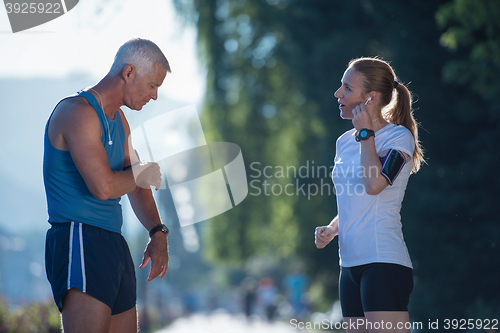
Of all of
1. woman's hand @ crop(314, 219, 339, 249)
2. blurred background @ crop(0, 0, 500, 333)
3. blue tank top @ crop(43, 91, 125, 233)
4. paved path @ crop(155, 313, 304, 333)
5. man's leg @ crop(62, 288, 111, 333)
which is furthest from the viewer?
paved path @ crop(155, 313, 304, 333)

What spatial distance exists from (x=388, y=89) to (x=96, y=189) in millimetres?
1432

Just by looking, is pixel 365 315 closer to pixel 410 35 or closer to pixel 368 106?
pixel 368 106

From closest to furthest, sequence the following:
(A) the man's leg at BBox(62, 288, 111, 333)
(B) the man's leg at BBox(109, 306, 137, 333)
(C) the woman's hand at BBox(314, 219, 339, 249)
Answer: (A) the man's leg at BBox(62, 288, 111, 333) → (B) the man's leg at BBox(109, 306, 137, 333) → (C) the woman's hand at BBox(314, 219, 339, 249)

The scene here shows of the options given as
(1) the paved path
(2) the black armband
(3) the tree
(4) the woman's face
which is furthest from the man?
(1) the paved path

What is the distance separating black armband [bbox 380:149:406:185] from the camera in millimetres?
1989

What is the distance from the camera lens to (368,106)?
→ 7.42ft

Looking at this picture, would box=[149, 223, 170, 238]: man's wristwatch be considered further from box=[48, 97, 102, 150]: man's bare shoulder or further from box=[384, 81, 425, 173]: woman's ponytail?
box=[384, 81, 425, 173]: woman's ponytail

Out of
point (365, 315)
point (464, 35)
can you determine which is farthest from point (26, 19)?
point (464, 35)

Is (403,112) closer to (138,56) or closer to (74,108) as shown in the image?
(138,56)

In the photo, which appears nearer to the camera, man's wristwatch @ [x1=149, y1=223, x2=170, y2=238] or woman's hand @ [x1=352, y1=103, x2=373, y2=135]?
woman's hand @ [x1=352, y1=103, x2=373, y2=135]

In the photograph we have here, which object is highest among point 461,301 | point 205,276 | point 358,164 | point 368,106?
point 368,106

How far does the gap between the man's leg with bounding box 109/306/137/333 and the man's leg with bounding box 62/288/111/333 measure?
18cm

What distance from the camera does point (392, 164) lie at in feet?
6.59

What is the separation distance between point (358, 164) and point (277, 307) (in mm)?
16033
